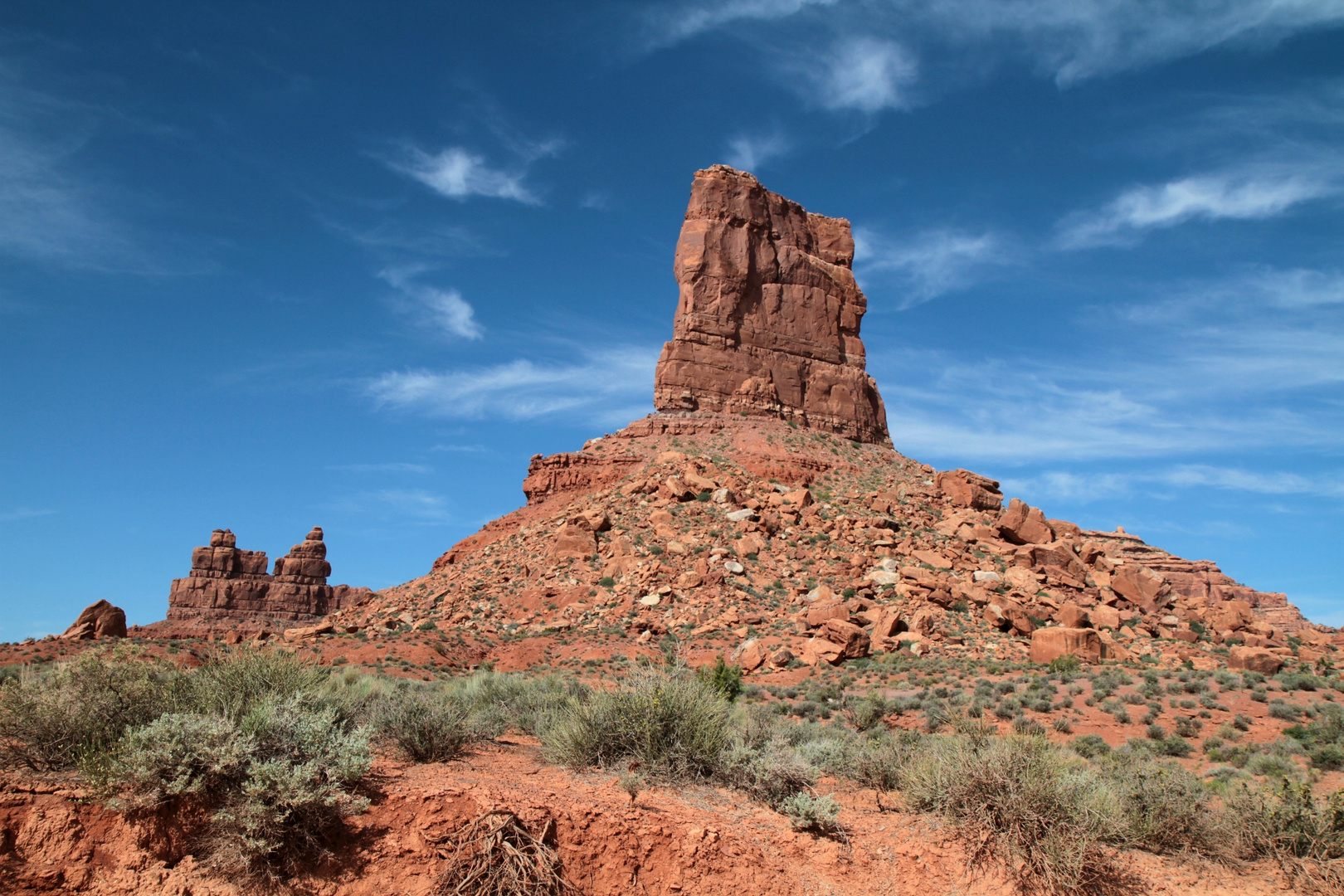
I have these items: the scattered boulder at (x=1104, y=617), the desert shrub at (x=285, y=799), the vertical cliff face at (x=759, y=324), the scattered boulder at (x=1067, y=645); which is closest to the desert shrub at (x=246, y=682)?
the desert shrub at (x=285, y=799)

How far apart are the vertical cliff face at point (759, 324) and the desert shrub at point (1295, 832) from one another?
1628 inches

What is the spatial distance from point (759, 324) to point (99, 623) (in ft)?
127

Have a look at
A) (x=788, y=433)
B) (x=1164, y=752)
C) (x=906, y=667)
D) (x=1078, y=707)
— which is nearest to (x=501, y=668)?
(x=906, y=667)

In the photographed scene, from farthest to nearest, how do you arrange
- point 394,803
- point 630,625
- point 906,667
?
1. point 630,625
2. point 906,667
3. point 394,803

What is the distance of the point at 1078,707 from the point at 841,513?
19.4 meters

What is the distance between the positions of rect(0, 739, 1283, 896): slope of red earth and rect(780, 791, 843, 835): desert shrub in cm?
12

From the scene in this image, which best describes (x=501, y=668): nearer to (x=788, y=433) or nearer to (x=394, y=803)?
(x=394, y=803)

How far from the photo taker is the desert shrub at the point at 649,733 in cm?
825

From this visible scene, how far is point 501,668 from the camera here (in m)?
26.8

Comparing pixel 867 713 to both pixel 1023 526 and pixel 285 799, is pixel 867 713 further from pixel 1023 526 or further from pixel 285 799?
pixel 1023 526

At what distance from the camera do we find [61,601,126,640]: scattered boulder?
31.4 meters

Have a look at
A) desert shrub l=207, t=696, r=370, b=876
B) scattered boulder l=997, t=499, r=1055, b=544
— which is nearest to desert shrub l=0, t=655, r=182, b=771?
desert shrub l=207, t=696, r=370, b=876

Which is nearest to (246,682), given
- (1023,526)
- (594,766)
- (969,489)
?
(594,766)

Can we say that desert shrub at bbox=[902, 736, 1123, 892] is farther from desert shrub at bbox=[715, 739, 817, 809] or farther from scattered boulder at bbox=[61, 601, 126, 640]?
scattered boulder at bbox=[61, 601, 126, 640]
